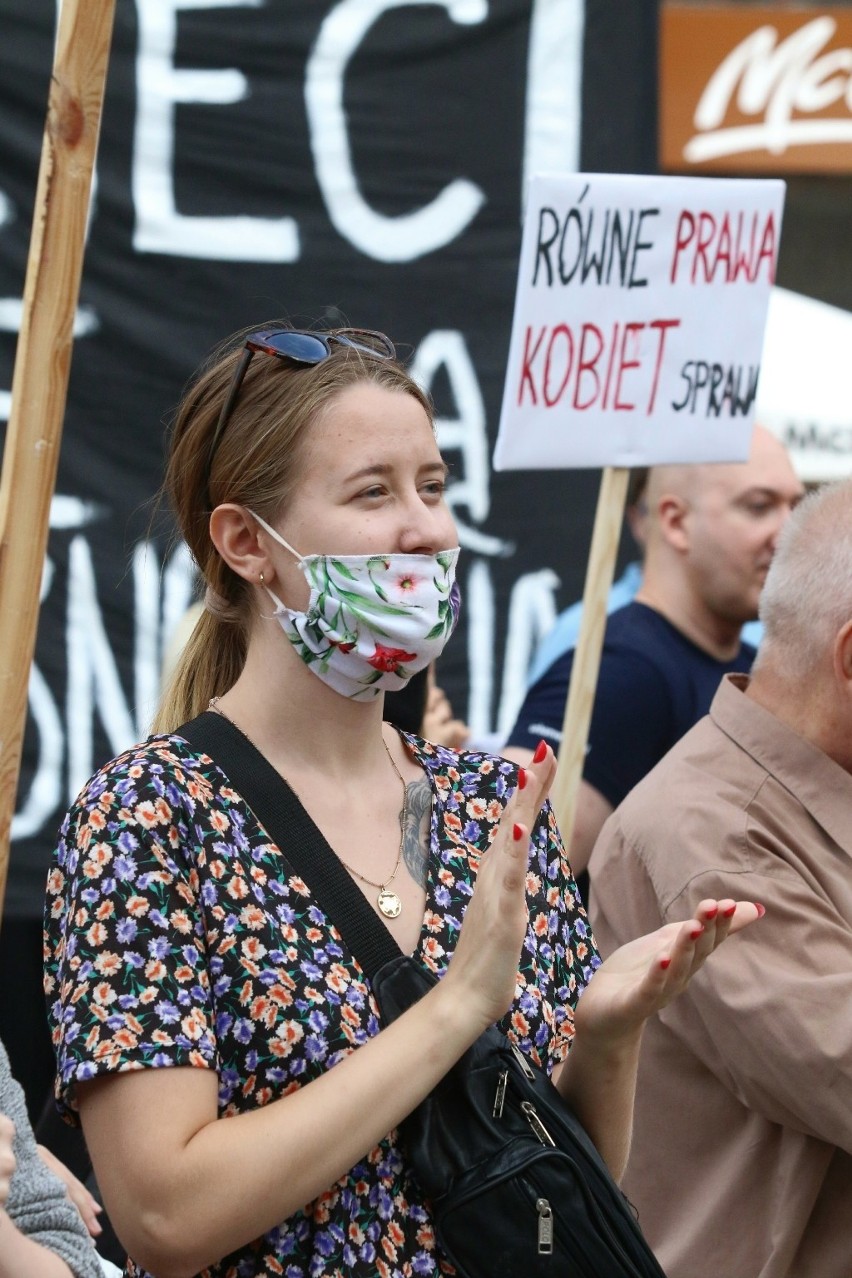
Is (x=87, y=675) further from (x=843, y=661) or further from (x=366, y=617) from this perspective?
(x=366, y=617)

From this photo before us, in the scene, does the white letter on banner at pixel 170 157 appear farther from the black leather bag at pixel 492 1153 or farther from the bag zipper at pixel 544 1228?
the bag zipper at pixel 544 1228

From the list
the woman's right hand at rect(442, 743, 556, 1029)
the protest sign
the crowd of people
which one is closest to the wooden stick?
the protest sign

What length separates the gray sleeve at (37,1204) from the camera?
1.87 meters

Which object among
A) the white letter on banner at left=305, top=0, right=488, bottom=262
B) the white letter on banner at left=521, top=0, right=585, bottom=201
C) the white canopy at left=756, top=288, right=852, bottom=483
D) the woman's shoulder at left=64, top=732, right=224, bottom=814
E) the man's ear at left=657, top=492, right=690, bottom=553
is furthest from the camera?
the white canopy at left=756, top=288, right=852, bottom=483

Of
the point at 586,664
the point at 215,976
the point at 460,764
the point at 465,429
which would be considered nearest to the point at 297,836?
the point at 215,976

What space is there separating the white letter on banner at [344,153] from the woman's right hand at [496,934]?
11.2 ft

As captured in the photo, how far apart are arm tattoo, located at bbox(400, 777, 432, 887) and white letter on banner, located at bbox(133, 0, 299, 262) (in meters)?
3.07

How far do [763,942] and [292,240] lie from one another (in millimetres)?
3039

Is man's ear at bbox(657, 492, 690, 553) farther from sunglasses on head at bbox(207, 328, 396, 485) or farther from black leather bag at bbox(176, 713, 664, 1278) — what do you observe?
black leather bag at bbox(176, 713, 664, 1278)

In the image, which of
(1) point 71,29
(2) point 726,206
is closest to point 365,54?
(2) point 726,206

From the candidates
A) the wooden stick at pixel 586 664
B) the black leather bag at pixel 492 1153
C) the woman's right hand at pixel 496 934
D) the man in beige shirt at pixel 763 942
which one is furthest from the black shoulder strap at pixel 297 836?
the wooden stick at pixel 586 664

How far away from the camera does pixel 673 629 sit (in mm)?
3887

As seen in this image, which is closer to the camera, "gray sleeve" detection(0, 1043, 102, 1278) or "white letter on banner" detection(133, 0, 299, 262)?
"gray sleeve" detection(0, 1043, 102, 1278)

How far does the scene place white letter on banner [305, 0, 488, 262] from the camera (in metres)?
4.84
